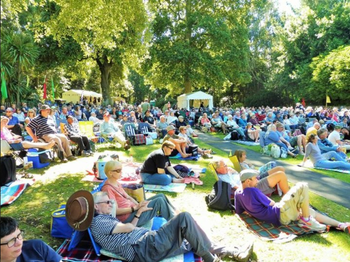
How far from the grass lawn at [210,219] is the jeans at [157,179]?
42cm

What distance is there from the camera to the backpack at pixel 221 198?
4758 mm

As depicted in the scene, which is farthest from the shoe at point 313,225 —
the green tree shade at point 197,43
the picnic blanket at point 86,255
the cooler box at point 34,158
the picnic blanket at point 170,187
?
the green tree shade at point 197,43

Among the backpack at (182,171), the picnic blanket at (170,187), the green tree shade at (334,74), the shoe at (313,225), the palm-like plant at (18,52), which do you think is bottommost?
the shoe at (313,225)

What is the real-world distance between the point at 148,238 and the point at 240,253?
3.53 ft

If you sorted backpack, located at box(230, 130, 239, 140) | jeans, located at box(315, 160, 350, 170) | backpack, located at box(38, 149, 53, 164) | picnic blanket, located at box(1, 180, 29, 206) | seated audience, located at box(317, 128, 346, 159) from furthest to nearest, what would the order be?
backpack, located at box(230, 130, 239, 140) → seated audience, located at box(317, 128, 346, 159) → jeans, located at box(315, 160, 350, 170) → backpack, located at box(38, 149, 53, 164) → picnic blanket, located at box(1, 180, 29, 206)

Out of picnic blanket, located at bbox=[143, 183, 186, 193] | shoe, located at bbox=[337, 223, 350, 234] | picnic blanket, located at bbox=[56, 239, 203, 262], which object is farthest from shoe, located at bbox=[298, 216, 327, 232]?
picnic blanket, located at bbox=[143, 183, 186, 193]

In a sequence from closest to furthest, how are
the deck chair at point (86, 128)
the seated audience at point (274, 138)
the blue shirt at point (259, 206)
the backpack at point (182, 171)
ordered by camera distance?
the blue shirt at point (259, 206), the backpack at point (182, 171), the seated audience at point (274, 138), the deck chair at point (86, 128)

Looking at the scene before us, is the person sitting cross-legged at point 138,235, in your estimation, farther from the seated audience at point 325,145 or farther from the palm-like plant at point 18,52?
the palm-like plant at point 18,52

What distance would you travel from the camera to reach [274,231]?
13.2 feet

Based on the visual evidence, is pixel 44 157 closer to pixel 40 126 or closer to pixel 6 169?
pixel 40 126

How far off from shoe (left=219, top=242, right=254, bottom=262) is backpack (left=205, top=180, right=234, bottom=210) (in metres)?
1.33

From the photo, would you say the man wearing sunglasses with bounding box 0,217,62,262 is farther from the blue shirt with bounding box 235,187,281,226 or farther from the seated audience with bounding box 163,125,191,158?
the seated audience with bounding box 163,125,191,158

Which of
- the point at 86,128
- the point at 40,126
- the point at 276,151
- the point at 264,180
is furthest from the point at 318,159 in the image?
the point at 86,128

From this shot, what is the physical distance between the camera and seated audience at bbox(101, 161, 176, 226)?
12.0 feet
